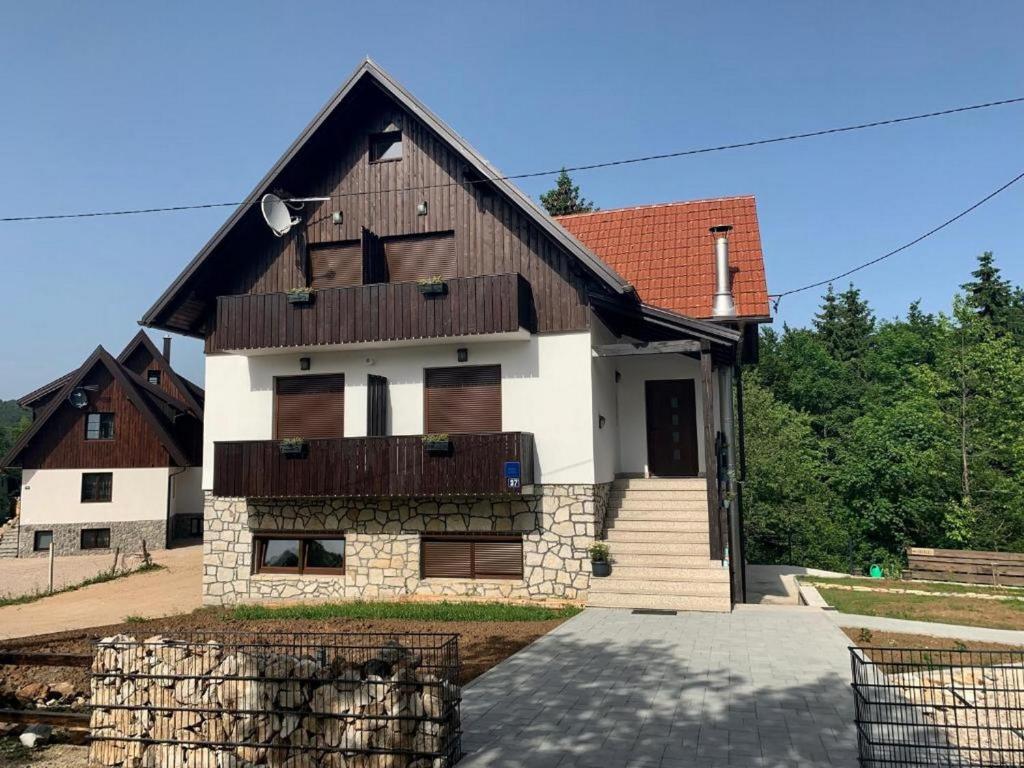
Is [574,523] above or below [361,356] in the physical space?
below

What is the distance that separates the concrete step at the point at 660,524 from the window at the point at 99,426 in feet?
79.6

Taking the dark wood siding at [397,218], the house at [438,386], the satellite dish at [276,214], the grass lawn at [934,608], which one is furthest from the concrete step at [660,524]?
the satellite dish at [276,214]

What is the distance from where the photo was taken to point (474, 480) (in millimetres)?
13000

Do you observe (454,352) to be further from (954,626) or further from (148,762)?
(954,626)

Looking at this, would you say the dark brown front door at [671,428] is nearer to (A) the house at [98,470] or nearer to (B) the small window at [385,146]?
(B) the small window at [385,146]

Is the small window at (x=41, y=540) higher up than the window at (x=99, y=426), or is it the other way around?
the window at (x=99, y=426)

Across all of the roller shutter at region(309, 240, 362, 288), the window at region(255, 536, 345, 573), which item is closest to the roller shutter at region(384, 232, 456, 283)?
the roller shutter at region(309, 240, 362, 288)

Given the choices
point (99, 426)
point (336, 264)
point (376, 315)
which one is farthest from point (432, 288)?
point (99, 426)

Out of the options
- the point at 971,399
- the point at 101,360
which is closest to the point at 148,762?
the point at 101,360

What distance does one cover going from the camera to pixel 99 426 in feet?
94.6

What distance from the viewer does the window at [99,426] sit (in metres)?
28.8

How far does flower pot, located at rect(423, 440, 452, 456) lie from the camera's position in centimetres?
1311

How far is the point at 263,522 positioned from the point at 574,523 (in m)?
6.98

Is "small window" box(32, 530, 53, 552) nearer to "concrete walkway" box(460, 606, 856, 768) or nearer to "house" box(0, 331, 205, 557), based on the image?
"house" box(0, 331, 205, 557)
